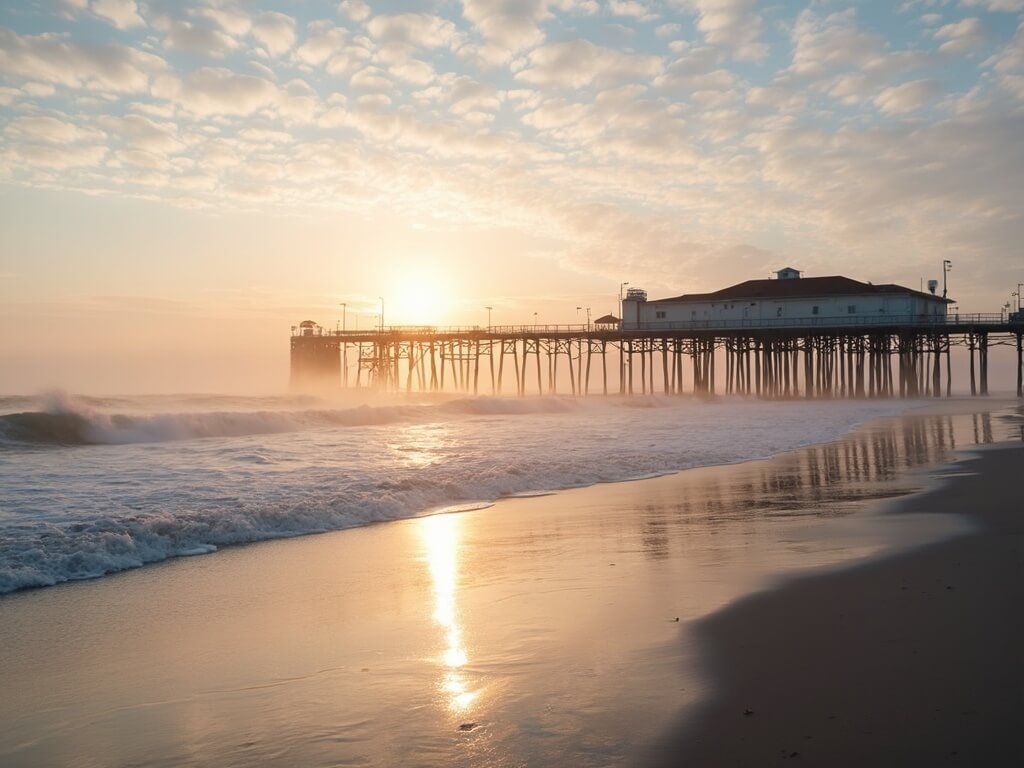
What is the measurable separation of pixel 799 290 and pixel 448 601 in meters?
51.7

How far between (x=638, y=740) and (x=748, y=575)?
3595 millimetres

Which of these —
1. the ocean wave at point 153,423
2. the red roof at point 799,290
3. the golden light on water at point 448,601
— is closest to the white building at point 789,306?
the red roof at point 799,290

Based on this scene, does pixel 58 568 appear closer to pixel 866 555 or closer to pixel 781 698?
pixel 781 698

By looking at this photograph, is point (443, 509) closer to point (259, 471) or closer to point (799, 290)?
point (259, 471)

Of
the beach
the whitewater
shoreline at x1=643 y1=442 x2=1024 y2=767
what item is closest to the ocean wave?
the whitewater

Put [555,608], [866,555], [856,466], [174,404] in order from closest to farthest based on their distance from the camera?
[555,608] → [866,555] → [856,466] → [174,404]

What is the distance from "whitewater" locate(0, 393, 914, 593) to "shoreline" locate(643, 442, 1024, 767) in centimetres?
611

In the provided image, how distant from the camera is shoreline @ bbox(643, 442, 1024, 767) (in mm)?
3516

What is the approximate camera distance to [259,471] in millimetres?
14375

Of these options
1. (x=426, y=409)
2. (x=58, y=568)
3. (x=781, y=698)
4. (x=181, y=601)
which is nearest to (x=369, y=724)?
(x=781, y=698)

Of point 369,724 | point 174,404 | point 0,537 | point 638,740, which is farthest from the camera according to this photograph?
point 174,404

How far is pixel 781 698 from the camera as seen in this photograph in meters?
4.12

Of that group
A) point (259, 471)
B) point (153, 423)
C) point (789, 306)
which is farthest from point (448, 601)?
point (789, 306)

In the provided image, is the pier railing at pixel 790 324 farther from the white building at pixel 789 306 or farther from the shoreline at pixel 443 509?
the shoreline at pixel 443 509
